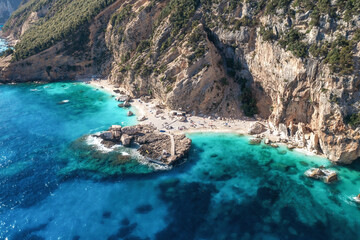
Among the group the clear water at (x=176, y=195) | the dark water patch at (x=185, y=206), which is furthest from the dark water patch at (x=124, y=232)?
the dark water patch at (x=185, y=206)

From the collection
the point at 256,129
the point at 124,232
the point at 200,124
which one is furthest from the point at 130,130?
the point at 256,129

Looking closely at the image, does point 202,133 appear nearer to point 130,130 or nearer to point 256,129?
point 256,129

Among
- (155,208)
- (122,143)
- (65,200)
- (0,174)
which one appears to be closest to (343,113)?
(155,208)

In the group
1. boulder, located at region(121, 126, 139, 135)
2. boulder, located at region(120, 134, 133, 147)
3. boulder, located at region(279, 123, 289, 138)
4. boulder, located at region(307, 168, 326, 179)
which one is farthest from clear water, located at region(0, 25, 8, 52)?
boulder, located at region(307, 168, 326, 179)

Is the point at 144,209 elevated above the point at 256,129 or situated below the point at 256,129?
below

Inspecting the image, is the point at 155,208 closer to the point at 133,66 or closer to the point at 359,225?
the point at 359,225

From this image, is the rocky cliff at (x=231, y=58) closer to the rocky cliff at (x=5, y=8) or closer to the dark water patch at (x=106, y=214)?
the dark water patch at (x=106, y=214)
